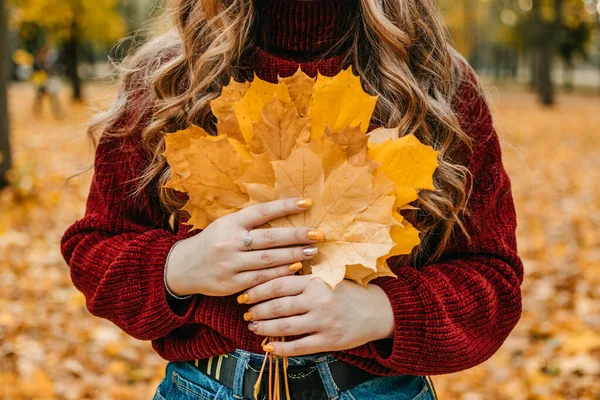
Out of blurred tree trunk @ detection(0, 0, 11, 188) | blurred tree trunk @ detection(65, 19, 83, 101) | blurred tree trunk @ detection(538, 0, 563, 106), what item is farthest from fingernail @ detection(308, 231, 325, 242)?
blurred tree trunk @ detection(538, 0, 563, 106)

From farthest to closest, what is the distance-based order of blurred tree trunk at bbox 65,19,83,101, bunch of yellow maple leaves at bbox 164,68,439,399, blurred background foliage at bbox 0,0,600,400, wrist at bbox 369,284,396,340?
blurred tree trunk at bbox 65,19,83,101 < blurred background foliage at bbox 0,0,600,400 < wrist at bbox 369,284,396,340 < bunch of yellow maple leaves at bbox 164,68,439,399

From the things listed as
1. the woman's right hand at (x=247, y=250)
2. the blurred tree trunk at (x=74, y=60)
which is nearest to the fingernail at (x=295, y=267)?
the woman's right hand at (x=247, y=250)

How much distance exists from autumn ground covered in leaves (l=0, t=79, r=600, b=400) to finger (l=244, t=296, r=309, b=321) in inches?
27.7

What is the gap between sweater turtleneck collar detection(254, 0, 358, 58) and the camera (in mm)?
1280

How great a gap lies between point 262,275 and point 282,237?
9 cm

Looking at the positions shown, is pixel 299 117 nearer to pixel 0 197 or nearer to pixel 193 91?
pixel 193 91

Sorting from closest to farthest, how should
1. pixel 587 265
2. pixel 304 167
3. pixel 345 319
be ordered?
pixel 304 167 < pixel 345 319 < pixel 587 265

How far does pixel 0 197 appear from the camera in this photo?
6.07 metres

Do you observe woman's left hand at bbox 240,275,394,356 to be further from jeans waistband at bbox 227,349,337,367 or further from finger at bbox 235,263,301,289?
jeans waistband at bbox 227,349,337,367

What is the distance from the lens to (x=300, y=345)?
103 cm

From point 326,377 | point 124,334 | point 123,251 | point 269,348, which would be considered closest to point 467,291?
point 326,377

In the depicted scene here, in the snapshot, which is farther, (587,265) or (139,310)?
(587,265)

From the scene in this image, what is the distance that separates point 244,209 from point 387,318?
0.35m

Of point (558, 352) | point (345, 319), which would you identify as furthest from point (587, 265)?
point (345, 319)
